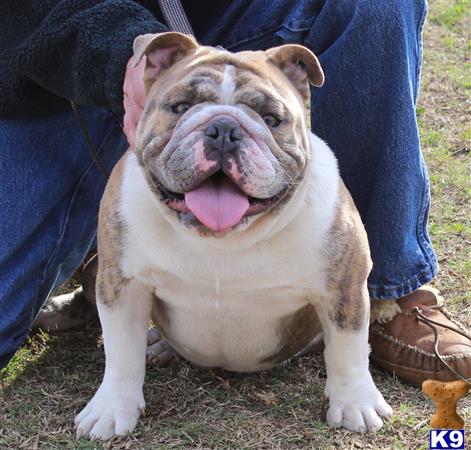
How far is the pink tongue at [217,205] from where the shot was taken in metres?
2.43

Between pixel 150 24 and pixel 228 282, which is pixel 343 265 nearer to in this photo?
pixel 228 282

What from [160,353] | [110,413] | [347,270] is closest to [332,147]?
[347,270]

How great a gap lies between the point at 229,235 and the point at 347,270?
380 millimetres

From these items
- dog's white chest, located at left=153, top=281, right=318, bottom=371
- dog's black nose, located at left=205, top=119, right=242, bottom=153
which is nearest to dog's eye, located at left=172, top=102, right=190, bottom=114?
dog's black nose, located at left=205, top=119, right=242, bottom=153

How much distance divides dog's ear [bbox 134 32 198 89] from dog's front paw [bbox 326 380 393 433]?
3.46ft

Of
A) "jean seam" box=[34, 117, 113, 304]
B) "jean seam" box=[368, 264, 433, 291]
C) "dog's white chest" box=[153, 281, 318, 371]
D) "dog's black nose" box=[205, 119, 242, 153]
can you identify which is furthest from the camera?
"jean seam" box=[34, 117, 113, 304]

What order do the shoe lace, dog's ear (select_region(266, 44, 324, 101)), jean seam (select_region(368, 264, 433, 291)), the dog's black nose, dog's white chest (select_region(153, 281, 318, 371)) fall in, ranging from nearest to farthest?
the dog's black nose
dog's ear (select_region(266, 44, 324, 101))
dog's white chest (select_region(153, 281, 318, 371))
the shoe lace
jean seam (select_region(368, 264, 433, 291))

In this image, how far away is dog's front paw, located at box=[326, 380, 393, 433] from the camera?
9.29 feet

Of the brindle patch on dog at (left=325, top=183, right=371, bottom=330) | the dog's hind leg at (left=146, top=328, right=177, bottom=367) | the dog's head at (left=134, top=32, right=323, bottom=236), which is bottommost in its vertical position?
the dog's hind leg at (left=146, top=328, right=177, bottom=367)

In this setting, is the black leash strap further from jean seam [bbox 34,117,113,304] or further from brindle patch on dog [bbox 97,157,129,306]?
brindle patch on dog [bbox 97,157,129,306]

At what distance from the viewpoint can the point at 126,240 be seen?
2766mm

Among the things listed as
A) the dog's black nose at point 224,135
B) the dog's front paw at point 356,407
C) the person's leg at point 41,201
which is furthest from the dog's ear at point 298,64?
the person's leg at point 41,201

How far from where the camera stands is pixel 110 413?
2.84 m

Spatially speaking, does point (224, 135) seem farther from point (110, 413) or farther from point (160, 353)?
point (160, 353)
